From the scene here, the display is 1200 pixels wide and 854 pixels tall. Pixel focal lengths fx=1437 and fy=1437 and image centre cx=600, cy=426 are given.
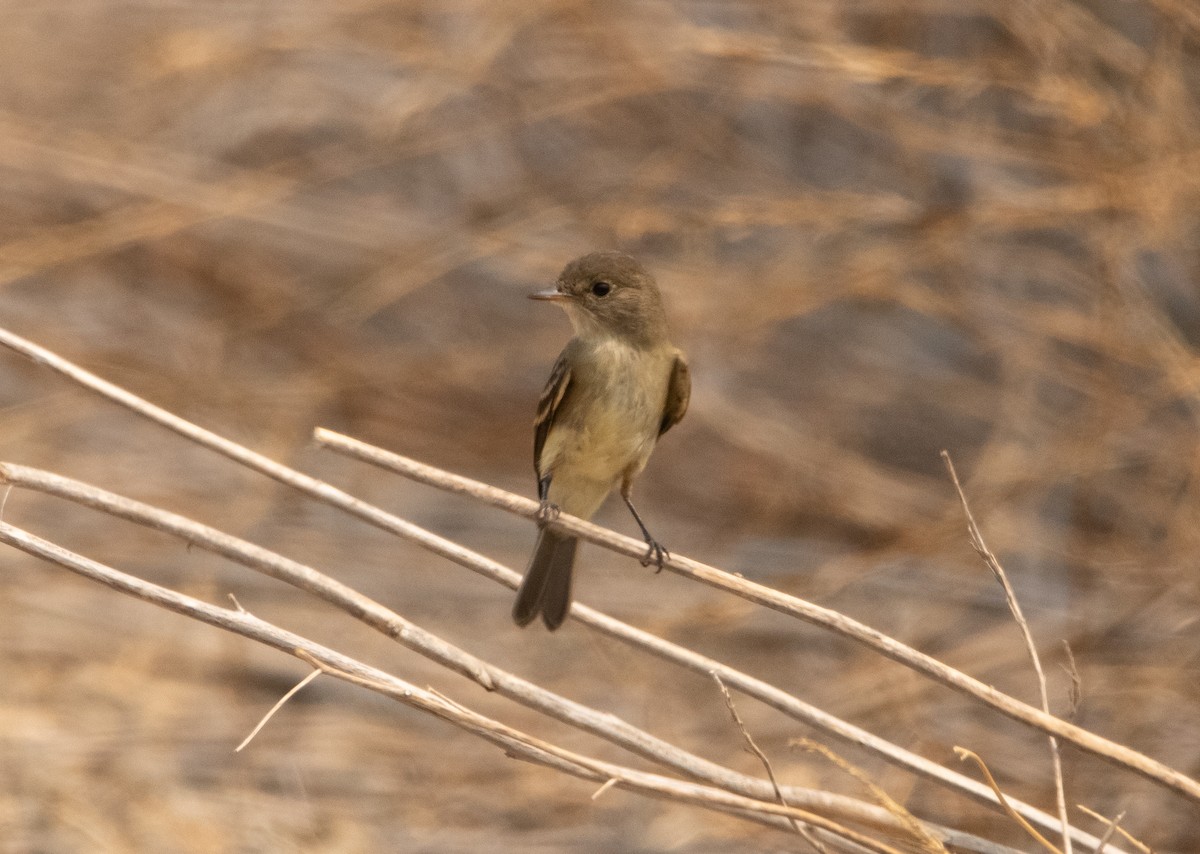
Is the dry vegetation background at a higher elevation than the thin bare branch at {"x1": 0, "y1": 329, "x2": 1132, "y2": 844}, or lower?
lower

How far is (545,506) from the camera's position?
9.38 feet

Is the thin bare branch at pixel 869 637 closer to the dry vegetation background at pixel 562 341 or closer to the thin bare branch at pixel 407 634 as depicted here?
the thin bare branch at pixel 407 634

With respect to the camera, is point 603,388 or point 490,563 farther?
point 603,388

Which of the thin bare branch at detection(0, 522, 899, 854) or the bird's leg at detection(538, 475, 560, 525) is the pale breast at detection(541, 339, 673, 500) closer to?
the bird's leg at detection(538, 475, 560, 525)

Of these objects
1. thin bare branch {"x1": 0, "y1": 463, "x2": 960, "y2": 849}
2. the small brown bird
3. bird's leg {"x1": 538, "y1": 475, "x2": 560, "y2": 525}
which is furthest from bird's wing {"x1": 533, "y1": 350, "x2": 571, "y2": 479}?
thin bare branch {"x1": 0, "y1": 463, "x2": 960, "y2": 849}

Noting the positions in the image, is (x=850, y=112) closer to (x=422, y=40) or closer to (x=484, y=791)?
(x=422, y=40)

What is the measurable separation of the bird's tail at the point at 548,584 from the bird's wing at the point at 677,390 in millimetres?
358

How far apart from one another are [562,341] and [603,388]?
296 cm

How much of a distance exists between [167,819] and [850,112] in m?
3.25

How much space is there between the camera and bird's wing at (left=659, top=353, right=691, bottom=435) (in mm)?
3170

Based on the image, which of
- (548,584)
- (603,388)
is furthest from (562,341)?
(548,584)

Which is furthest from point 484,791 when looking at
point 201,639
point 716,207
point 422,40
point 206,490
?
point 422,40

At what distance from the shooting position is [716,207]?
545cm

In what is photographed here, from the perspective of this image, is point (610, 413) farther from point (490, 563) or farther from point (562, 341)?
point (562, 341)
